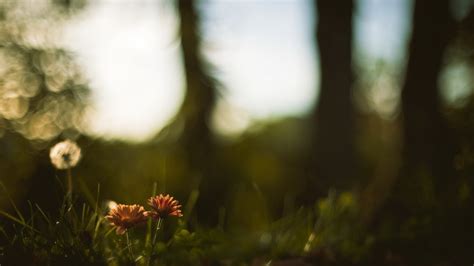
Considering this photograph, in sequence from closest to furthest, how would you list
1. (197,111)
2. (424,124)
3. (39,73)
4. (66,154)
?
(66,154) < (39,73) < (424,124) < (197,111)

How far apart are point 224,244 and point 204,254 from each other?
17 centimetres

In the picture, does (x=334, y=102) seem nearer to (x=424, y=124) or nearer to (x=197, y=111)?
(x=197, y=111)

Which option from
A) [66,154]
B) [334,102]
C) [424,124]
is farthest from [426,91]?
[66,154]

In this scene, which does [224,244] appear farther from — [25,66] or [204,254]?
[25,66]

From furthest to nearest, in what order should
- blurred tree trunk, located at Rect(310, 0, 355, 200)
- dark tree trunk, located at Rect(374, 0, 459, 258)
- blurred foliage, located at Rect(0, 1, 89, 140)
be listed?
1. blurred tree trunk, located at Rect(310, 0, 355, 200)
2. blurred foliage, located at Rect(0, 1, 89, 140)
3. dark tree trunk, located at Rect(374, 0, 459, 258)

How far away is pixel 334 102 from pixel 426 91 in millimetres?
1679

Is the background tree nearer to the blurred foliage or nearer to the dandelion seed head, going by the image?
the blurred foliage

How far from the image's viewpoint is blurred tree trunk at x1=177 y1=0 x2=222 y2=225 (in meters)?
4.72

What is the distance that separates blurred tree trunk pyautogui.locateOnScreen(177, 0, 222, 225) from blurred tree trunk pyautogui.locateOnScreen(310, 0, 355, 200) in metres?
1.20

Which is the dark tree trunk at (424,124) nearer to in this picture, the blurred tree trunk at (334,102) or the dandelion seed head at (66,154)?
the blurred tree trunk at (334,102)

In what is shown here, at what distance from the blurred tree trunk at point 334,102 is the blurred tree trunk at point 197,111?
3.94 feet

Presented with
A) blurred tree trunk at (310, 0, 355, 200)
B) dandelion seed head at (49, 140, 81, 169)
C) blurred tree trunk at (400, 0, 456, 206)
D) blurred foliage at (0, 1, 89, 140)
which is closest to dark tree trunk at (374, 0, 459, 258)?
blurred tree trunk at (400, 0, 456, 206)

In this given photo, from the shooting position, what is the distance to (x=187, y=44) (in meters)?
4.84

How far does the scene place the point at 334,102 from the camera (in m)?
5.14
